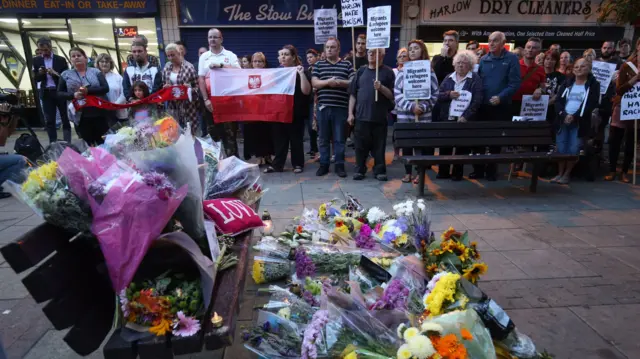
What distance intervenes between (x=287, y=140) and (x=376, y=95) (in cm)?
189

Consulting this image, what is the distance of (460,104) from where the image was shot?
6035 mm

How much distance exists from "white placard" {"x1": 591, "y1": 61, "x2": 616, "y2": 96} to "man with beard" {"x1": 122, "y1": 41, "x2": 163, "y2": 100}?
23.9 feet

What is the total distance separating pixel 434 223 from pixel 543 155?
2.17 meters

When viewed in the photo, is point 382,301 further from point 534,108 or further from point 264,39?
point 264,39

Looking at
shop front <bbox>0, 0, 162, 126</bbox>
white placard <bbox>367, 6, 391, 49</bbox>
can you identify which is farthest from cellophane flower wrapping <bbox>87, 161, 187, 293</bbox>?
shop front <bbox>0, 0, 162, 126</bbox>

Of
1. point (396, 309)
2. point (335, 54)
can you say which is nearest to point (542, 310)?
point (396, 309)

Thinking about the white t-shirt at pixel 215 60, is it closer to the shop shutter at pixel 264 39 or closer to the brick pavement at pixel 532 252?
the brick pavement at pixel 532 252

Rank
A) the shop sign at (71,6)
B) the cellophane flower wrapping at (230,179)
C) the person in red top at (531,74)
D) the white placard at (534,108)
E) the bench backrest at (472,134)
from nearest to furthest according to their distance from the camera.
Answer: the cellophane flower wrapping at (230,179), the bench backrest at (472,134), the white placard at (534,108), the person in red top at (531,74), the shop sign at (71,6)

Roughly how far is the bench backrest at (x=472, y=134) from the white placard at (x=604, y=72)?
63.1 inches

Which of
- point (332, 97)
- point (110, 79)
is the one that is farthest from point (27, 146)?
point (332, 97)

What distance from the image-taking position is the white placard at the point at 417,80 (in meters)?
5.81

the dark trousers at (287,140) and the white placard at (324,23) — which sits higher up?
the white placard at (324,23)

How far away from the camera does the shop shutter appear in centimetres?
1155

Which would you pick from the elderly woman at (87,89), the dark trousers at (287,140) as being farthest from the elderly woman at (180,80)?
the dark trousers at (287,140)
